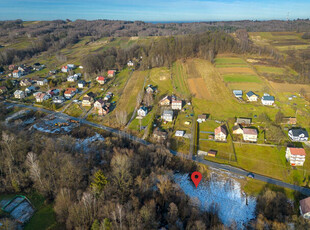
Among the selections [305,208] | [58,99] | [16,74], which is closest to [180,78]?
[58,99]

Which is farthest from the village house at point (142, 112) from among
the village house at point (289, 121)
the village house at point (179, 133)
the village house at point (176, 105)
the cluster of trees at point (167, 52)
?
the cluster of trees at point (167, 52)

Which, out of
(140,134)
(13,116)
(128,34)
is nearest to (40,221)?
(140,134)

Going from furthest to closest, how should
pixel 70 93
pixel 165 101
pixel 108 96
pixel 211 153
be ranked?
pixel 70 93 < pixel 108 96 < pixel 165 101 < pixel 211 153

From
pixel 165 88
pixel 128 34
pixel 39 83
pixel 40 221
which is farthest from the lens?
pixel 128 34

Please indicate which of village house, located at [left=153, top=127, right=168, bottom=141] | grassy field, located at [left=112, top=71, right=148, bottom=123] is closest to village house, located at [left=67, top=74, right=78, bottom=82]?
grassy field, located at [left=112, top=71, right=148, bottom=123]

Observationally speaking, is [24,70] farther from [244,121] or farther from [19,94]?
[244,121]

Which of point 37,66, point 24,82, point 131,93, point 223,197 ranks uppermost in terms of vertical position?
point 37,66

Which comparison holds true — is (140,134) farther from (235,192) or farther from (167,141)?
(235,192)
